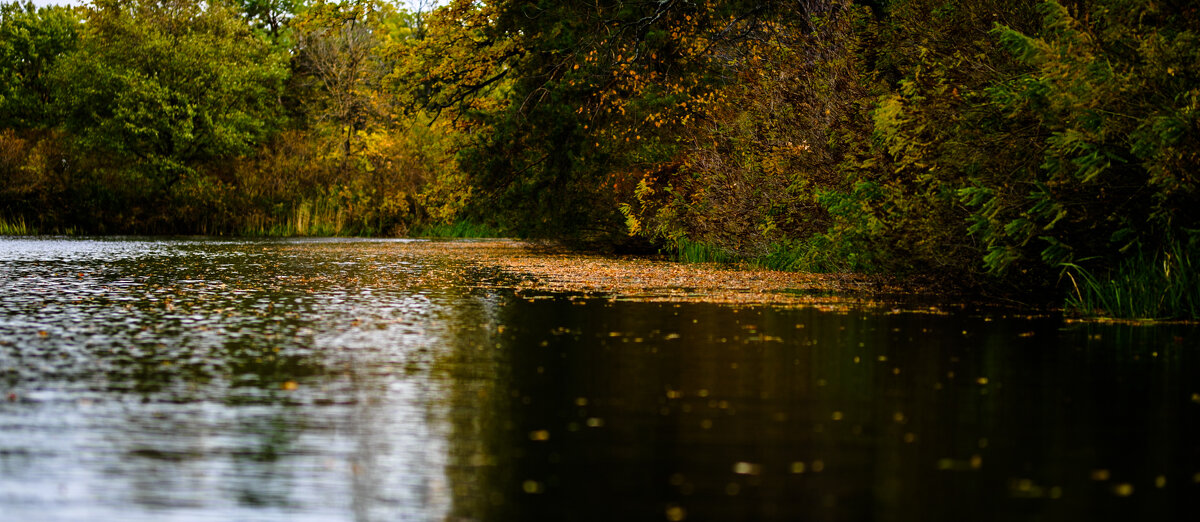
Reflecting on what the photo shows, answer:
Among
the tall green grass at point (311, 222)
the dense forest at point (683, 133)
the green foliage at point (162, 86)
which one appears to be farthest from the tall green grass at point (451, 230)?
the green foliage at point (162, 86)

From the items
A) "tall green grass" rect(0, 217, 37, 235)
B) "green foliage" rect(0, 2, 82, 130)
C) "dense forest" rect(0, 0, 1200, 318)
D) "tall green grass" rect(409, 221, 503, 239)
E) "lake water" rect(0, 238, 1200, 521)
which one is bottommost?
"lake water" rect(0, 238, 1200, 521)

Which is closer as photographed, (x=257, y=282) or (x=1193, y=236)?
(x=1193, y=236)

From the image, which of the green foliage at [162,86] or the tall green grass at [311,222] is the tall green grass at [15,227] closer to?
the green foliage at [162,86]

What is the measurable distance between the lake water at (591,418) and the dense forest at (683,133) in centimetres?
186

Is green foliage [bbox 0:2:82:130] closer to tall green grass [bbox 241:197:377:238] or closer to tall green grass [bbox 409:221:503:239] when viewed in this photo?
tall green grass [bbox 241:197:377:238]

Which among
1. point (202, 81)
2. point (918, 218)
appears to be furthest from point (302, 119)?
point (918, 218)

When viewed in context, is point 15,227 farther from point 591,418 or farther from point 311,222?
point 591,418

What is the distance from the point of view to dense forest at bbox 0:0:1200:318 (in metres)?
14.2

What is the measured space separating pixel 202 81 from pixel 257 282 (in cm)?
4138

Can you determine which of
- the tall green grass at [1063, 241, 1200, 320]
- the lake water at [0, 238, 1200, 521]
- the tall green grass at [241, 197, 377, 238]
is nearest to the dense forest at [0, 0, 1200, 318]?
the tall green grass at [1063, 241, 1200, 320]

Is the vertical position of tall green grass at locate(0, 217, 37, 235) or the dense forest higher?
the dense forest

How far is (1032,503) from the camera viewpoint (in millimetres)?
5219

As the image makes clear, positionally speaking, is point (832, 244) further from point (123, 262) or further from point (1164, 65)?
point (123, 262)

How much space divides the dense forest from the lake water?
1.86 metres
